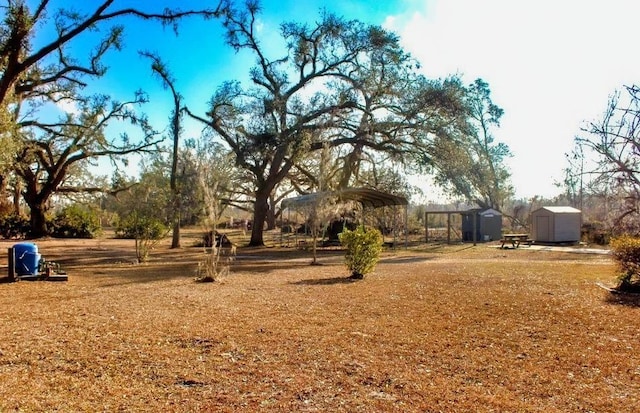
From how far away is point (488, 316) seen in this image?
696 centimetres

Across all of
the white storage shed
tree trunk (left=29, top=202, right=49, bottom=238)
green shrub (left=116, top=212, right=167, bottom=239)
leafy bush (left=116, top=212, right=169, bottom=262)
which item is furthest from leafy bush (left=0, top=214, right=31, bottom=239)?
the white storage shed

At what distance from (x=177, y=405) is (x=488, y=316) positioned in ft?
16.1

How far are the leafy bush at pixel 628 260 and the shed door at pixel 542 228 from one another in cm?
1934

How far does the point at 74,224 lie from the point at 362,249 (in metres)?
26.1

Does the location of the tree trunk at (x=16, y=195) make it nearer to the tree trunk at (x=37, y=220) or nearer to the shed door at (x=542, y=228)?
the tree trunk at (x=37, y=220)

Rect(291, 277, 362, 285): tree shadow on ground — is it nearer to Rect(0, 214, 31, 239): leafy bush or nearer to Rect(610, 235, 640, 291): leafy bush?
Rect(610, 235, 640, 291): leafy bush

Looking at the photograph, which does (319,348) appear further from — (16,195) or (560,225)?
(16,195)

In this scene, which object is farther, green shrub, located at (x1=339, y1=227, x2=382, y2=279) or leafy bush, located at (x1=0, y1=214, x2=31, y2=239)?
leafy bush, located at (x1=0, y1=214, x2=31, y2=239)

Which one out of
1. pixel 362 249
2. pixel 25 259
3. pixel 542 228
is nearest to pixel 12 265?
pixel 25 259

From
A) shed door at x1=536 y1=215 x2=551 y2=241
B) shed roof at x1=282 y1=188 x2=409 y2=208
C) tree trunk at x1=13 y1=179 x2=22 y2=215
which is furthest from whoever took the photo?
tree trunk at x1=13 y1=179 x2=22 y2=215

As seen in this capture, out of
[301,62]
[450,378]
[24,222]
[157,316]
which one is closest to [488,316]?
[450,378]

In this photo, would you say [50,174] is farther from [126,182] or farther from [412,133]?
[412,133]

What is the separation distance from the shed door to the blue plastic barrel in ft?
84.8

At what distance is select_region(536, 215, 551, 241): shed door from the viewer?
2744 cm
